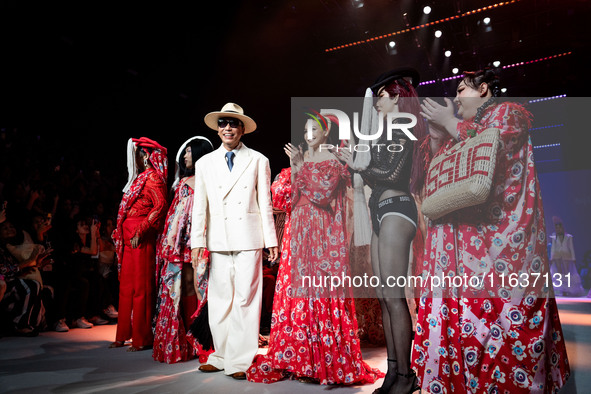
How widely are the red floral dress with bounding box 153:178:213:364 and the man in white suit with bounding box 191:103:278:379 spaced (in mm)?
461

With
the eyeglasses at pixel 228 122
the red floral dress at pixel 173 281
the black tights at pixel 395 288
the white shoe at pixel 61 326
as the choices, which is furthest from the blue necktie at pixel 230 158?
the white shoe at pixel 61 326

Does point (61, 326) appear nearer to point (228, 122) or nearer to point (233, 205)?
point (233, 205)

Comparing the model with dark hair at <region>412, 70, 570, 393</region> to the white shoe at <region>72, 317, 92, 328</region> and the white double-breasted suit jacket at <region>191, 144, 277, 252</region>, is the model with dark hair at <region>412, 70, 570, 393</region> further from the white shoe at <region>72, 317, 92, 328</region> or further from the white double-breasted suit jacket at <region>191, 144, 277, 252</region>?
the white shoe at <region>72, 317, 92, 328</region>

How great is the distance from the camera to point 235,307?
8.64 feet

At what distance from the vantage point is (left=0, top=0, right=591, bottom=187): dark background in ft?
17.1

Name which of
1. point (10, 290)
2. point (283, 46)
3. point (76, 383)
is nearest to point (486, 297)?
point (76, 383)

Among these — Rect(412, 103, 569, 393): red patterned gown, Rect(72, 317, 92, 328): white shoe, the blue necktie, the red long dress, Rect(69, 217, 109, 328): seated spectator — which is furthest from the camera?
Rect(69, 217, 109, 328): seated spectator

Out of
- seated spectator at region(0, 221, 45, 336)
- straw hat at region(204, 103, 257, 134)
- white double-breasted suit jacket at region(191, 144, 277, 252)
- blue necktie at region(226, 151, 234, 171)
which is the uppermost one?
straw hat at region(204, 103, 257, 134)

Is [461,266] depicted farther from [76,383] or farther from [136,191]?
[136,191]

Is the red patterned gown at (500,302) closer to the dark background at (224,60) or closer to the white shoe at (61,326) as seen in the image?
the white shoe at (61,326)

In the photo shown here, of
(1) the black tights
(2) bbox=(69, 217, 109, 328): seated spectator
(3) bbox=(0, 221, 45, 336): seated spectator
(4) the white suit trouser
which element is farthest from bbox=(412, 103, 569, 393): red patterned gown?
(2) bbox=(69, 217, 109, 328): seated spectator

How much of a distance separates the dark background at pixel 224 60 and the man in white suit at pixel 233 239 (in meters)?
3.19

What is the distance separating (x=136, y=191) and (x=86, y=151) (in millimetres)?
3642

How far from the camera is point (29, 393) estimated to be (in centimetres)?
227
